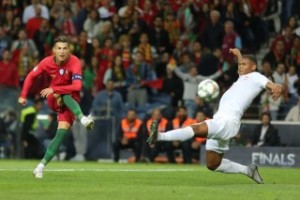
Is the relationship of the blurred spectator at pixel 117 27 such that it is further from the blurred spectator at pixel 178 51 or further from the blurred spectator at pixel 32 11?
the blurred spectator at pixel 32 11

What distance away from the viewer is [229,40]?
28297 mm

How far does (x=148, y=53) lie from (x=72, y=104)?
13.1 meters

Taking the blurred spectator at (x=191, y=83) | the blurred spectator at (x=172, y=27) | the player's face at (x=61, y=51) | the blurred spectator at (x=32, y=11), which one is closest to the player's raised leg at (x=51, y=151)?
the player's face at (x=61, y=51)

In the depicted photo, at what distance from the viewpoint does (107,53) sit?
29.0 metres

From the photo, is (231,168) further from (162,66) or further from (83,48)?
(83,48)

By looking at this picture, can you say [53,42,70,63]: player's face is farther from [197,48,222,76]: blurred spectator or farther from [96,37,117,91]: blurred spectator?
[96,37,117,91]: blurred spectator

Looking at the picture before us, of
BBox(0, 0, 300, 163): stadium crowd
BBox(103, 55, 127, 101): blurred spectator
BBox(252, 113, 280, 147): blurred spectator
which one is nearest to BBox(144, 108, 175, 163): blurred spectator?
BBox(0, 0, 300, 163): stadium crowd

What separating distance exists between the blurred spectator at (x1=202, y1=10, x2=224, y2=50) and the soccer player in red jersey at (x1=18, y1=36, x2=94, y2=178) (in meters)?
13.0

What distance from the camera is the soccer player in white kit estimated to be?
1468cm

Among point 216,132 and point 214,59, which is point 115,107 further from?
point 216,132

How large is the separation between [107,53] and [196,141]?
4583 millimetres

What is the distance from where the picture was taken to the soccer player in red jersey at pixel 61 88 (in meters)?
15.7

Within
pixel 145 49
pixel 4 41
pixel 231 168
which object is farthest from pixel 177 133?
pixel 4 41

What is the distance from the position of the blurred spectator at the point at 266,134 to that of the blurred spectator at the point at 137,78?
13.3 feet
